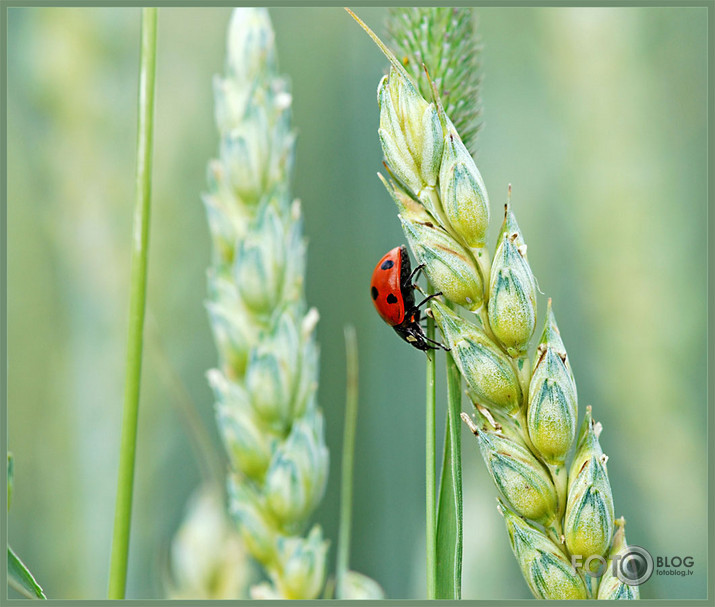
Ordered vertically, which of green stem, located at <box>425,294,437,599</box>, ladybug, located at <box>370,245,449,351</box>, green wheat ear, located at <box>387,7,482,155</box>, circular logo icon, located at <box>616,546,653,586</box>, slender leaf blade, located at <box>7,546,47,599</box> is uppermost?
green wheat ear, located at <box>387,7,482,155</box>

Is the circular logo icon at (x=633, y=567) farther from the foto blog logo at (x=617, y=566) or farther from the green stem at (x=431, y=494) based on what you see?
the green stem at (x=431, y=494)

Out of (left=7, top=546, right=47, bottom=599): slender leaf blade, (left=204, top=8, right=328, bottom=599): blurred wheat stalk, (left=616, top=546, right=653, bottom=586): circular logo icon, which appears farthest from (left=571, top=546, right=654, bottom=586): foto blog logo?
(left=7, top=546, right=47, bottom=599): slender leaf blade

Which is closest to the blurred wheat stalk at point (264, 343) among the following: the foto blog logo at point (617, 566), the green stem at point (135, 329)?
the green stem at point (135, 329)

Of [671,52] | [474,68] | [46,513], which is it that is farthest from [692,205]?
[46,513]

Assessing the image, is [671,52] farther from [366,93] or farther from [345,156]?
[345,156]

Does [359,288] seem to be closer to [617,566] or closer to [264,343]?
[264,343]

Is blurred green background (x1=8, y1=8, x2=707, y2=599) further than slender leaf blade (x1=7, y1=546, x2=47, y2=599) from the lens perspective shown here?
Yes

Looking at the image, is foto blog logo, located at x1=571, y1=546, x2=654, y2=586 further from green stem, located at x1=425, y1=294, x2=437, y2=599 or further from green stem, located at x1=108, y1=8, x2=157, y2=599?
green stem, located at x1=108, y1=8, x2=157, y2=599

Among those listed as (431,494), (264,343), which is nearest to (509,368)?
(431,494)
